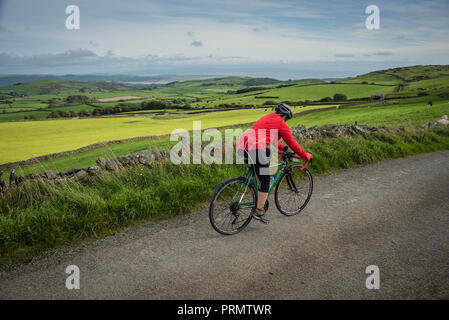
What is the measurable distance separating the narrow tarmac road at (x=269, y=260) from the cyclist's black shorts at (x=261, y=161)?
915mm

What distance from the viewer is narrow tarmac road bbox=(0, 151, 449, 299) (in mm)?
3666

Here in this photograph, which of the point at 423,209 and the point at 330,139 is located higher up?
the point at 330,139

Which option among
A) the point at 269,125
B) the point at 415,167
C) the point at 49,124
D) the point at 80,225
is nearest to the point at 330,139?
the point at 415,167

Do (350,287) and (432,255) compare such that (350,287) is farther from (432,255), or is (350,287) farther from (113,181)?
(113,181)

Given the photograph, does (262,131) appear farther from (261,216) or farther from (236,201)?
(261,216)

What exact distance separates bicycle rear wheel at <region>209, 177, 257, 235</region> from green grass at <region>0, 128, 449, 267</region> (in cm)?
124

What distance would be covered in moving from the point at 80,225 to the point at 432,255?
6.13 meters

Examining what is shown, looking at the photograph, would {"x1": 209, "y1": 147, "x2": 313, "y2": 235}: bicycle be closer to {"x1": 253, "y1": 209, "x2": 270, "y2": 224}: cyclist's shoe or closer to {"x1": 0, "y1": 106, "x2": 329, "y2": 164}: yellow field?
{"x1": 253, "y1": 209, "x2": 270, "y2": 224}: cyclist's shoe

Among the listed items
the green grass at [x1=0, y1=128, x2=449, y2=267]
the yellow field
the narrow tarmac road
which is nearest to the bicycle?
the narrow tarmac road

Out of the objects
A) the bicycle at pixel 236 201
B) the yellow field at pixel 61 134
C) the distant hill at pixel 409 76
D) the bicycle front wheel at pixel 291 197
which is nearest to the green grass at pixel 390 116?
the yellow field at pixel 61 134

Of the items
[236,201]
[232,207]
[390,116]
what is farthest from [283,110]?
[390,116]

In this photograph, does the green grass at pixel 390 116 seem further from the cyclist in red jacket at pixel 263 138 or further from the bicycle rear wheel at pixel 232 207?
the bicycle rear wheel at pixel 232 207

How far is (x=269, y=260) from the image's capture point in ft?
14.4

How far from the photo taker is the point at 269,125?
5.19m
